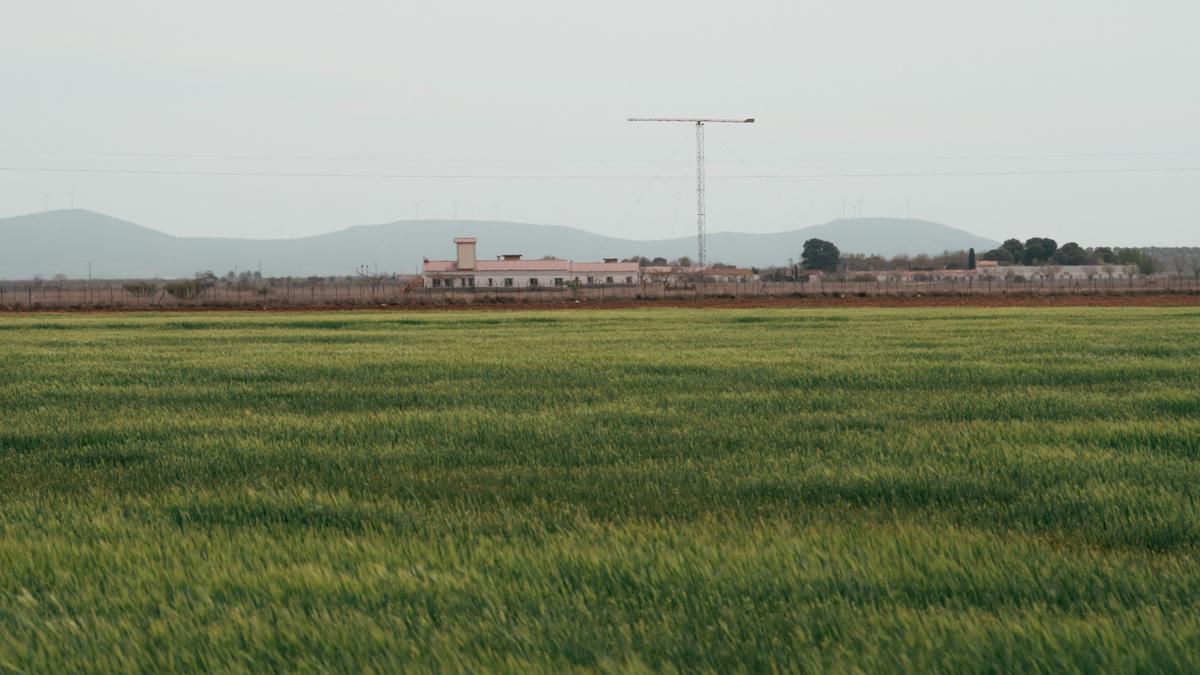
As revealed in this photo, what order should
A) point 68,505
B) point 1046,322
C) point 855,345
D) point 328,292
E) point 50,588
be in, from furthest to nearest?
1. point 328,292
2. point 1046,322
3. point 855,345
4. point 68,505
5. point 50,588

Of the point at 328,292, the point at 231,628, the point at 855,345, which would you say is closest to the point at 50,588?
the point at 231,628

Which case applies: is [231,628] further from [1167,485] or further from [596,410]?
[596,410]

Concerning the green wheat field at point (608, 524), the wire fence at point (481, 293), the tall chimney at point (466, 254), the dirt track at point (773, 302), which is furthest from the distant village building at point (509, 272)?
the green wheat field at point (608, 524)

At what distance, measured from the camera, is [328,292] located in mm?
77750

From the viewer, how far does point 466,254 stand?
397 feet

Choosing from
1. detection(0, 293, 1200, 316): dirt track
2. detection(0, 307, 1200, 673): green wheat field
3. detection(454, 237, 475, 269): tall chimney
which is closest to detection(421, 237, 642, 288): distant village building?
detection(454, 237, 475, 269): tall chimney

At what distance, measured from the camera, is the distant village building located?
116 m

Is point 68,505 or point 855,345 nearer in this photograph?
point 68,505

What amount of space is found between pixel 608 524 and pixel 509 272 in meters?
116

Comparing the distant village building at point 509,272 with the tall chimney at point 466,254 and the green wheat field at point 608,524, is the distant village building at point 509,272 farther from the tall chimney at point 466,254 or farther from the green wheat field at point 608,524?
the green wheat field at point 608,524

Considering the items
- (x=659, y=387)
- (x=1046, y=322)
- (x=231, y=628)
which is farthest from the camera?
(x=1046, y=322)

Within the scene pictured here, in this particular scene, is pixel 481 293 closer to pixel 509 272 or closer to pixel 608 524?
pixel 509 272

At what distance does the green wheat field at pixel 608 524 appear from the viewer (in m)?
4.44

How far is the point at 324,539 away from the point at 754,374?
10.3m
